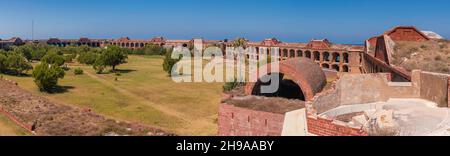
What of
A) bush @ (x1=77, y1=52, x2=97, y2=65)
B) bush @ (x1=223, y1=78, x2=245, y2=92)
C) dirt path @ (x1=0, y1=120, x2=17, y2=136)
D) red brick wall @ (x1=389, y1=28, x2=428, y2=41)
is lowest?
dirt path @ (x1=0, y1=120, x2=17, y2=136)

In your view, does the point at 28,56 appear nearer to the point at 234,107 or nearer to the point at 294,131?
the point at 234,107

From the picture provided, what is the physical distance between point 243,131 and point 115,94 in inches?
822

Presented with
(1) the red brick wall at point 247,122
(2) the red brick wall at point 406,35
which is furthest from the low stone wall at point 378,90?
(2) the red brick wall at point 406,35

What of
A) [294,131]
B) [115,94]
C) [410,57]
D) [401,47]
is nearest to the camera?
[294,131]

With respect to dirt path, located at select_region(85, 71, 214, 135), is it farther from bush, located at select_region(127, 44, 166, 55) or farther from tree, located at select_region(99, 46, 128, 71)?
bush, located at select_region(127, 44, 166, 55)

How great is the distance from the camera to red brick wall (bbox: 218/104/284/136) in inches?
687

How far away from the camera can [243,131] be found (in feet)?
61.5

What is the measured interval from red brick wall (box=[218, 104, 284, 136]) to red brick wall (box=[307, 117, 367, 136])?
6325mm

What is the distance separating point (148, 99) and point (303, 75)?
55.2 feet

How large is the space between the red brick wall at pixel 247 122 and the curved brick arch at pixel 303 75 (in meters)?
3.67

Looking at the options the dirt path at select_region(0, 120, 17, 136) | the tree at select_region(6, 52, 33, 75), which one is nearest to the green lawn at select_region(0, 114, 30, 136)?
the dirt path at select_region(0, 120, 17, 136)

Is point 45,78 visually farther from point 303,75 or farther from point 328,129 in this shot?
point 328,129

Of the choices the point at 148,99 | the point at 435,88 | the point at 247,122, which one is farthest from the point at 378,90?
the point at 148,99
